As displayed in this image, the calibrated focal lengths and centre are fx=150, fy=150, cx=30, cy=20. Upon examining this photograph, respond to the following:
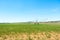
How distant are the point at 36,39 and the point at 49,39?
68.6 inches

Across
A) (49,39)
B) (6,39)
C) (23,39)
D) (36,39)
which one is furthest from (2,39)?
(49,39)

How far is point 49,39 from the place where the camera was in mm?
18844

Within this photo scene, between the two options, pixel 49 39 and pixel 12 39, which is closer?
pixel 12 39

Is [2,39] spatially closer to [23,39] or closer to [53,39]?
[23,39]

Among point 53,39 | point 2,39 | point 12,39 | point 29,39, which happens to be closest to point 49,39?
point 53,39

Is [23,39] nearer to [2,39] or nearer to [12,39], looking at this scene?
[12,39]

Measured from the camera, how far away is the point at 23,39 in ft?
57.7

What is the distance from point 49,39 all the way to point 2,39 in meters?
5.84

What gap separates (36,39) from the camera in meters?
18.3

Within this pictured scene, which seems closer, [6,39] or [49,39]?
[6,39]

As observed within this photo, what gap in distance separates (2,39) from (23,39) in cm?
242

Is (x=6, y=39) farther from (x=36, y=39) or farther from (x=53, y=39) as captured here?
(x=53, y=39)

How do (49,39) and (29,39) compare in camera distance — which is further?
(49,39)

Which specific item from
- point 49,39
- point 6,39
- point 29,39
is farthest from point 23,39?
point 49,39
